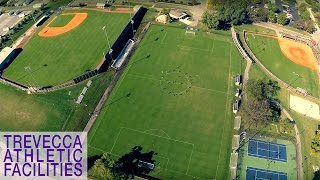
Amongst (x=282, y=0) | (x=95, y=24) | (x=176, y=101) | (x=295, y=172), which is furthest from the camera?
(x=282, y=0)

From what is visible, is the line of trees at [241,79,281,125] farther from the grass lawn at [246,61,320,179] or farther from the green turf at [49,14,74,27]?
the green turf at [49,14,74,27]

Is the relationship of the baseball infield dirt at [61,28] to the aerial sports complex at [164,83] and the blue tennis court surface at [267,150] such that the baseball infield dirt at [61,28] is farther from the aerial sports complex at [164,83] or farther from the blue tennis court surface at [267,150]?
the blue tennis court surface at [267,150]

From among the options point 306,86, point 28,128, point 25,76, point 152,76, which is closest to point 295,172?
point 306,86

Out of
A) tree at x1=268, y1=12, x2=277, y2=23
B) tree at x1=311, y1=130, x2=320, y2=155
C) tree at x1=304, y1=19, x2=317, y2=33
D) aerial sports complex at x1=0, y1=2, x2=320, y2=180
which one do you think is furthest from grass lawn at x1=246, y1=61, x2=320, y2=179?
tree at x1=304, y1=19, x2=317, y2=33

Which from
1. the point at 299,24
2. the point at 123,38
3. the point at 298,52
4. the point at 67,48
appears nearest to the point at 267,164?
the point at 298,52

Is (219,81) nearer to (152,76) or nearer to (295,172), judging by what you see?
(152,76)
